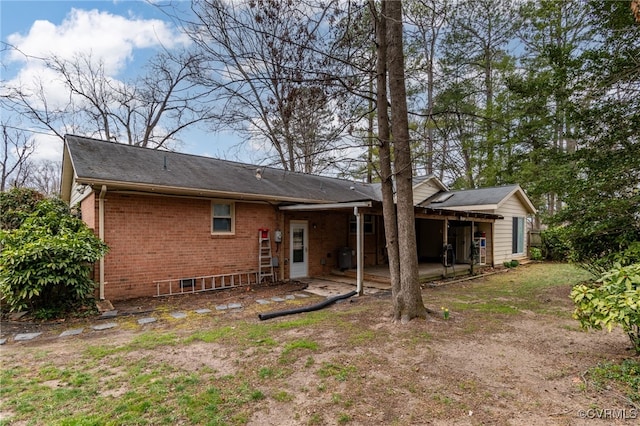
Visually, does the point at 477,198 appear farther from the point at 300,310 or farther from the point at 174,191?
the point at 174,191

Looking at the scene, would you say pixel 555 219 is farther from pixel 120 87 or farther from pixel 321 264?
pixel 120 87

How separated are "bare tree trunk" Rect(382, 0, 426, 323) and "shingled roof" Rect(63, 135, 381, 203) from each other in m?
2.64

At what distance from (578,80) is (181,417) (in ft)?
31.6

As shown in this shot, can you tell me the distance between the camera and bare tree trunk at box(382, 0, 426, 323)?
18.5ft

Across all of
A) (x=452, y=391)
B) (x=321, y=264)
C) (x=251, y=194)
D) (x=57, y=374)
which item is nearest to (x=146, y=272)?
(x=251, y=194)

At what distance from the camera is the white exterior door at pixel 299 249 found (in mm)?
10969

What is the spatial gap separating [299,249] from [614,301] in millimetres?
8768

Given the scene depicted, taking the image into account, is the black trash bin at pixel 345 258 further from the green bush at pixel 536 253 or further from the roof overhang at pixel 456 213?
the green bush at pixel 536 253

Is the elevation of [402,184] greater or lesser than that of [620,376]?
greater

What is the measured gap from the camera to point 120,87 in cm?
1795

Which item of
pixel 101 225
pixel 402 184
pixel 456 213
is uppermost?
pixel 402 184

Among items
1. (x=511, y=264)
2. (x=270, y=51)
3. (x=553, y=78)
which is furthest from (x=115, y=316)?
(x=511, y=264)

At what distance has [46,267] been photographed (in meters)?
6.11

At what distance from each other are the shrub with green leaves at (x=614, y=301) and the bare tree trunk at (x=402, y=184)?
2.37 metres
